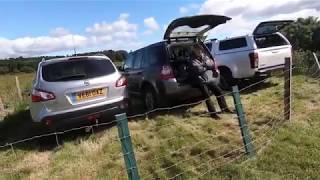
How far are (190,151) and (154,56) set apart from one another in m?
3.58

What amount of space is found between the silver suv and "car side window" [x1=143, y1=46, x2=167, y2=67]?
123 cm

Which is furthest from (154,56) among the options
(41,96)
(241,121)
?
(241,121)

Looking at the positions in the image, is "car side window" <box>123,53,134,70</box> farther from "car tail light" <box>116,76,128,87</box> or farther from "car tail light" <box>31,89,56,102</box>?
"car tail light" <box>31,89,56,102</box>

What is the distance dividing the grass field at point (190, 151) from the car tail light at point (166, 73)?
0.80 m

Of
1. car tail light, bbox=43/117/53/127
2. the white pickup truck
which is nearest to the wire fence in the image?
car tail light, bbox=43/117/53/127

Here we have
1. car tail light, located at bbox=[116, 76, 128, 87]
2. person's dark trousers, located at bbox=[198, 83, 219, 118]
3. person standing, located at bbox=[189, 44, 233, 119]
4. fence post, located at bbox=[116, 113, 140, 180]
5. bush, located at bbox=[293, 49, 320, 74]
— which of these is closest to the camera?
fence post, located at bbox=[116, 113, 140, 180]

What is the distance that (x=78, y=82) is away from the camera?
8.52 meters

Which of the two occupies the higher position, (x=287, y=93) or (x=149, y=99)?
(x=287, y=93)

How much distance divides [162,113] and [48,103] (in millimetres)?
2637

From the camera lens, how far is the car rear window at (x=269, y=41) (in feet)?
43.4

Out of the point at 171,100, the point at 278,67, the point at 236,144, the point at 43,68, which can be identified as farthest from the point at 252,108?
the point at 43,68

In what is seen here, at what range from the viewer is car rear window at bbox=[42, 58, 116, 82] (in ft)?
28.1

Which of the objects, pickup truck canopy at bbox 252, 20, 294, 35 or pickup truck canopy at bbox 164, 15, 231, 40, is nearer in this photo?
pickup truck canopy at bbox 164, 15, 231, 40

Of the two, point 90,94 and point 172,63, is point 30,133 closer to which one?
point 90,94
